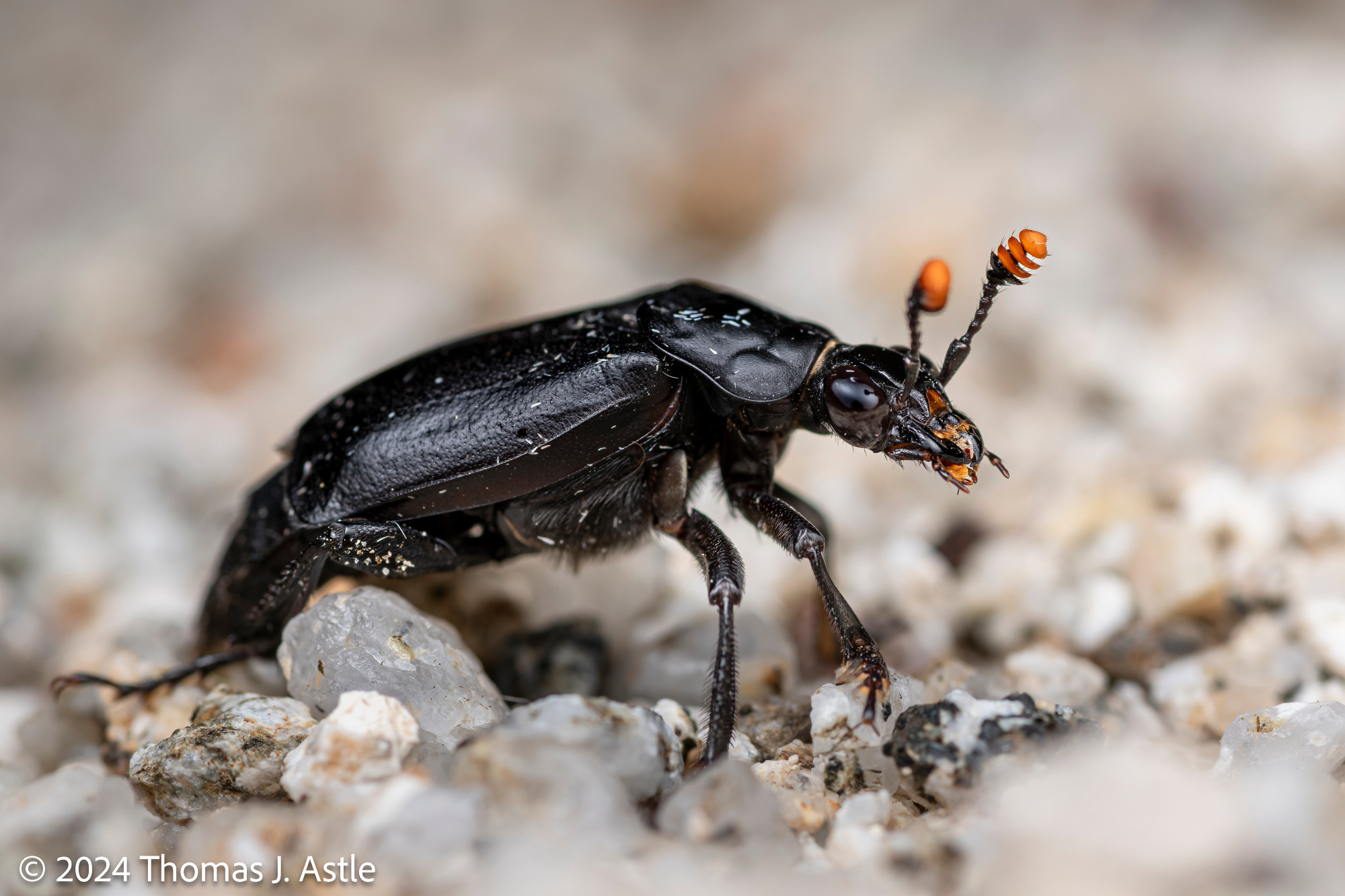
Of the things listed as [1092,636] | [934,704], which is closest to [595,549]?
[934,704]

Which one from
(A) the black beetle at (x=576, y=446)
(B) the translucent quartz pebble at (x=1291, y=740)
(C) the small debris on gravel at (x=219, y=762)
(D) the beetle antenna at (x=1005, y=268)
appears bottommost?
(C) the small debris on gravel at (x=219, y=762)

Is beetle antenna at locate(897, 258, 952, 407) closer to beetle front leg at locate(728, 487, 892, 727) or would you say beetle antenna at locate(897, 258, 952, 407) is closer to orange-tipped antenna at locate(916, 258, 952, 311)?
orange-tipped antenna at locate(916, 258, 952, 311)

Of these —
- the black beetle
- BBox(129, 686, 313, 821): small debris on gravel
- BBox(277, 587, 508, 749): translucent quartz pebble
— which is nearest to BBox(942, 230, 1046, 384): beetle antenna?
the black beetle

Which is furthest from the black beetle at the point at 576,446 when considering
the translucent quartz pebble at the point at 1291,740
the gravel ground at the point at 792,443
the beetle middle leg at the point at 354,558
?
the translucent quartz pebble at the point at 1291,740

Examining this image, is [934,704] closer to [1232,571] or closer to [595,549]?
[595,549]

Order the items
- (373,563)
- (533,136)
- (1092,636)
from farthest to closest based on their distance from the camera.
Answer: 1. (533,136)
2. (1092,636)
3. (373,563)

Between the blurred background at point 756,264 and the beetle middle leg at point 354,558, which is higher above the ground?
the blurred background at point 756,264

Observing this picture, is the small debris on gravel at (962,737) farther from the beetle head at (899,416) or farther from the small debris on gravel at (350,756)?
the small debris on gravel at (350,756)

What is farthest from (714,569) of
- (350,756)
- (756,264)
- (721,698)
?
(756,264)

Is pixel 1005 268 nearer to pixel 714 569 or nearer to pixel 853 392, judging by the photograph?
pixel 853 392
